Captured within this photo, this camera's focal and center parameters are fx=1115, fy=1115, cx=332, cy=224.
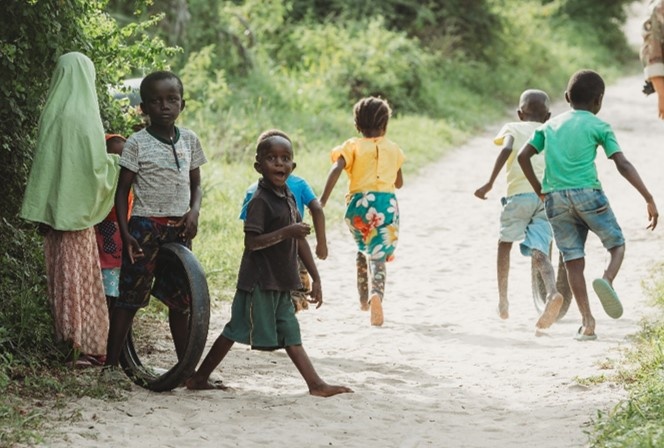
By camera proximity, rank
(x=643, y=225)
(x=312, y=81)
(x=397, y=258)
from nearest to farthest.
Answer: (x=397, y=258), (x=643, y=225), (x=312, y=81)

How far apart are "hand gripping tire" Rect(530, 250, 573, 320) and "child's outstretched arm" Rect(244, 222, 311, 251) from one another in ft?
9.01

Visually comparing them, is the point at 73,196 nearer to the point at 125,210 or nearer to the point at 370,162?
the point at 125,210

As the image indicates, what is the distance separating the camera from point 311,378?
5637 millimetres

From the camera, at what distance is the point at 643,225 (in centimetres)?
1122

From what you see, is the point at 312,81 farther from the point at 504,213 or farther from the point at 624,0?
the point at 624,0

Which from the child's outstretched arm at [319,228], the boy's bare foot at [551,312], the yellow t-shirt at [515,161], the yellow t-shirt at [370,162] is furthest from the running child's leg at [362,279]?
the child's outstretched arm at [319,228]

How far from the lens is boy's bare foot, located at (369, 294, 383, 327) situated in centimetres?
764

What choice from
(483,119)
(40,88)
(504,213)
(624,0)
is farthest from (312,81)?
(624,0)

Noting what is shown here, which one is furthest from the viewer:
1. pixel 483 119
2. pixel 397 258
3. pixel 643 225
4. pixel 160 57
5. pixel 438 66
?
A: pixel 438 66

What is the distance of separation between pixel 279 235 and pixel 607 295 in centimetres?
217

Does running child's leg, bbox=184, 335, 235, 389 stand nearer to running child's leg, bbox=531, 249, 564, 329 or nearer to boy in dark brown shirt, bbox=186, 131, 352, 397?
boy in dark brown shirt, bbox=186, 131, 352, 397

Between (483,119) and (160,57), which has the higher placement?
(483,119)

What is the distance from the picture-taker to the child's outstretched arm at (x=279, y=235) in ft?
18.0

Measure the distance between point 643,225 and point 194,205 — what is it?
6.65m
